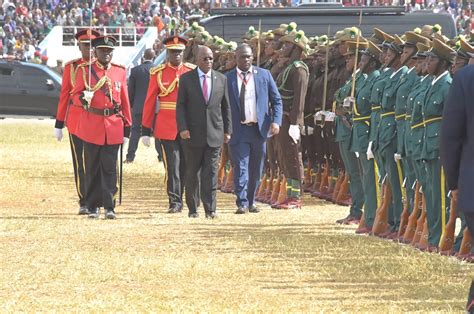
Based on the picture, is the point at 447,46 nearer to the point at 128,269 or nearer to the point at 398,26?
the point at 128,269

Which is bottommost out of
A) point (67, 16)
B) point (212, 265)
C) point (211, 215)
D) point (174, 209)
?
point (67, 16)

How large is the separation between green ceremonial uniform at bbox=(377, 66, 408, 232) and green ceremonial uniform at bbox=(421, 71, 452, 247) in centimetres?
98

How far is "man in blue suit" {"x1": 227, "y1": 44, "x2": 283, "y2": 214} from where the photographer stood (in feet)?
58.4

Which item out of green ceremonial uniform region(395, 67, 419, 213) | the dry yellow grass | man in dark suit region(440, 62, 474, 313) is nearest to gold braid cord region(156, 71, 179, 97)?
the dry yellow grass

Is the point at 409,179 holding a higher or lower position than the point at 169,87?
lower

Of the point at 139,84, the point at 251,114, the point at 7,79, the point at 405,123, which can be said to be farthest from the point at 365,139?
the point at 7,79

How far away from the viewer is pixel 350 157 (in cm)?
1631

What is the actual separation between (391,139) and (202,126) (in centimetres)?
315

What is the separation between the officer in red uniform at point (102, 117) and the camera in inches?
656

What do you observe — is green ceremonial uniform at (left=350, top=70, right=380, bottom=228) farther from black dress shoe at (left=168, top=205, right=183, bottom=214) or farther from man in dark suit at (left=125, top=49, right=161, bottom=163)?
man in dark suit at (left=125, top=49, right=161, bottom=163)

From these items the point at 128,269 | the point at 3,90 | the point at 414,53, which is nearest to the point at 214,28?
the point at 414,53

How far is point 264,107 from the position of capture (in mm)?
17891

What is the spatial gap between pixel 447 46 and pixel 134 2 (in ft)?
143

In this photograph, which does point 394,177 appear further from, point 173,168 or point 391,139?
point 173,168
